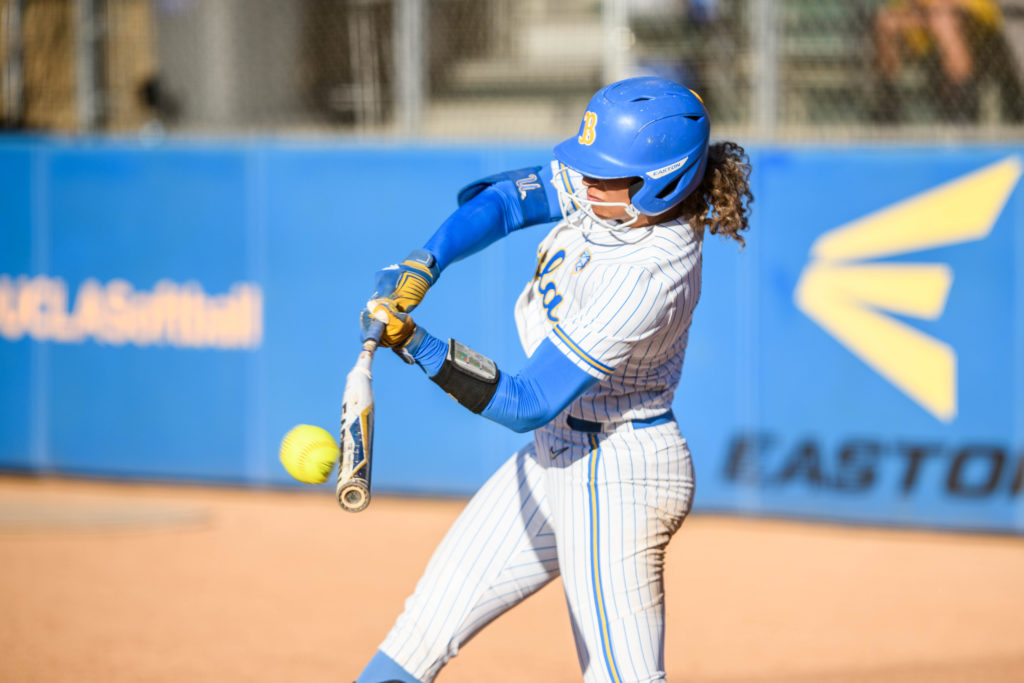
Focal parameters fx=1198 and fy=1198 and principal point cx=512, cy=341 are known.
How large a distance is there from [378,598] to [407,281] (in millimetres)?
3141

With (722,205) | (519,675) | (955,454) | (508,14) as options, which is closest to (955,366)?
(955,454)

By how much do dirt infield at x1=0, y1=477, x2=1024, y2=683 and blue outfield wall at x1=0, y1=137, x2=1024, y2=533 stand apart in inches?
15.8

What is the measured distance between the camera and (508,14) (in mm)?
10203

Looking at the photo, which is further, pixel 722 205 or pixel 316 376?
pixel 316 376

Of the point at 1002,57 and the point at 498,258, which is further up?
the point at 1002,57

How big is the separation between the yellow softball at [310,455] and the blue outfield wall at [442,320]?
13.7 ft

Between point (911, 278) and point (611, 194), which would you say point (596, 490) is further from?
point (911, 278)

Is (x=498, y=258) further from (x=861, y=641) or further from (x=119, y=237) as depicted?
(x=861, y=641)

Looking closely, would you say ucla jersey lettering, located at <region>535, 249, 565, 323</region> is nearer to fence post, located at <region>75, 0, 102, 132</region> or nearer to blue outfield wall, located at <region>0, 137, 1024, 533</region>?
blue outfield wall, located at <region>0, 137, 1024, 533</region>

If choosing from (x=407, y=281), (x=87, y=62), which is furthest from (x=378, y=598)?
(x=87, y=62)

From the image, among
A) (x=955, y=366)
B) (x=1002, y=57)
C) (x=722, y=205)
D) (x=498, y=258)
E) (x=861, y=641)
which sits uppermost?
(x=1002, y=57)

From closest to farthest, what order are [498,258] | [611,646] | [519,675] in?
[611,646] → [519,675] → [498,258]

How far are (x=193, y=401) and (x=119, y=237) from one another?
1.24m

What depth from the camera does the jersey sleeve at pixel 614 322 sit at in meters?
2.54
